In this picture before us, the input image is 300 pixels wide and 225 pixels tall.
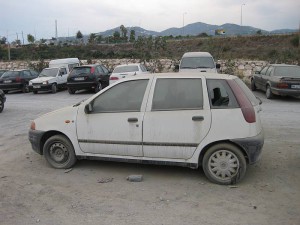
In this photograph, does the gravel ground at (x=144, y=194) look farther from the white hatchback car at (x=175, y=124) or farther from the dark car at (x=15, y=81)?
the dark car at (x=15, y=81)

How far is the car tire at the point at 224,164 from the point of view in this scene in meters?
4.97

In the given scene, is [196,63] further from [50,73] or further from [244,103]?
[244,103]

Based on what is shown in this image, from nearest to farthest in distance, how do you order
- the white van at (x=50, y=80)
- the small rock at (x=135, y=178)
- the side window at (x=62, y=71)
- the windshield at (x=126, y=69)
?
the small rock at (x=135, y=178)
the windshield at (x=126, y=69)
the white van at (x=50, y=80)
the side window at (x=62, y=71)

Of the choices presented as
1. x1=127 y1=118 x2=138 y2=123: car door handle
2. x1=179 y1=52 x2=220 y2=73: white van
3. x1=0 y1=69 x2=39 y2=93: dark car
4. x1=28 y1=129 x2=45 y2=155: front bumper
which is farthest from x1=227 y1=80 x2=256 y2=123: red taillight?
x1=0 y1=69 x2=39 y2=93: dark car

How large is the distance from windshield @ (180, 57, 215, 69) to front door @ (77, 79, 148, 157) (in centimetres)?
960

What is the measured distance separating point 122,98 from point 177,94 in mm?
889

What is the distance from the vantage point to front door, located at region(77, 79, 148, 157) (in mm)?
5234

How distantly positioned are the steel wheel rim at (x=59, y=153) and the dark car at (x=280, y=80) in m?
10.5

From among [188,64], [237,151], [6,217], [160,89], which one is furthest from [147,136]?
[188,64]

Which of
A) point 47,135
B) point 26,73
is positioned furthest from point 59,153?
point 26,73

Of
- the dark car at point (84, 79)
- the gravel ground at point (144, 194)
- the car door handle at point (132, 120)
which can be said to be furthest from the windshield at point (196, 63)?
the car door handle at point (132, 120)

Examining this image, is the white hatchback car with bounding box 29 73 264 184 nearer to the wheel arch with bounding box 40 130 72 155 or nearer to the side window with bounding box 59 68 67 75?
the wheel arch with bounding box 40 130 72 155

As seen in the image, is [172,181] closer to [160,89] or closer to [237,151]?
[237,151]

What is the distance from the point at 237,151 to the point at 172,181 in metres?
1.07
